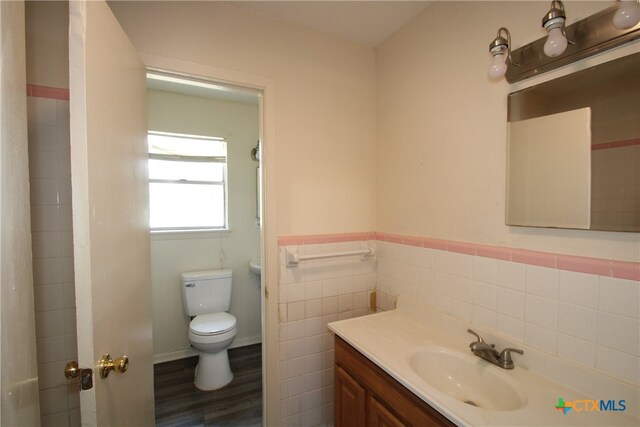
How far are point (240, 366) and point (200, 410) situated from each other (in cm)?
55

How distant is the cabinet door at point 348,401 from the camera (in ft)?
3.95

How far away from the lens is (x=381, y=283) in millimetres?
1786

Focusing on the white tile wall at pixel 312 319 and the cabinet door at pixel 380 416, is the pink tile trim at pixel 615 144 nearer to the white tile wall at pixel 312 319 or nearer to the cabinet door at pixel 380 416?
the white tile wall at pixel 312 319

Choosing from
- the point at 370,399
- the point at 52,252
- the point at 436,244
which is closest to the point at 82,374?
the point at 52,252

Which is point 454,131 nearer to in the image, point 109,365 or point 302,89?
point 302,89

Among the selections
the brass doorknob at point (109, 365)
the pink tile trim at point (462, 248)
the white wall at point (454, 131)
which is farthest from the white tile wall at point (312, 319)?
the brass doorknob at point (109, 365)

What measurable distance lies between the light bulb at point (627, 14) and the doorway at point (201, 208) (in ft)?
6.92

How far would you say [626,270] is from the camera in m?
0.80

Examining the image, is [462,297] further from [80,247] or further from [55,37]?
[55,37]

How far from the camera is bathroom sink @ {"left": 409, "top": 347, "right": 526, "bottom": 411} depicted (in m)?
0.97

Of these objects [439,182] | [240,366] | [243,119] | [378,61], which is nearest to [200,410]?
[240,366]

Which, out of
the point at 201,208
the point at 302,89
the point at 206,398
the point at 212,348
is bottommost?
the point at 206,398

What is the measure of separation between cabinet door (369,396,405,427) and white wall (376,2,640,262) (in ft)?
2.63

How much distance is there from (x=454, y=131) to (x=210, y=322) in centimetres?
223
